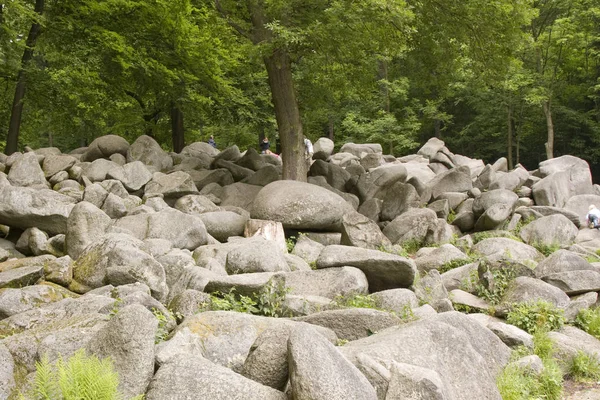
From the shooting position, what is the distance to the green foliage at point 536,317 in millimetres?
7711

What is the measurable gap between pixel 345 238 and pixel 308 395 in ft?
28.6

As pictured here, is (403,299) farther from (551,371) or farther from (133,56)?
(133,56)

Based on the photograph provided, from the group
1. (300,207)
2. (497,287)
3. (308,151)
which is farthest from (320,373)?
Answer: (308,151)

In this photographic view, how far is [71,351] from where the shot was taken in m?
4.65

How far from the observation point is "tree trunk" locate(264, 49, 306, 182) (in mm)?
15297

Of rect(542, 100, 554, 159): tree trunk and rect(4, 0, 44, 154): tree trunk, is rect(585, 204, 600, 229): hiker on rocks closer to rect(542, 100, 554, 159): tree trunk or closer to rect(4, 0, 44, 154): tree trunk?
rect(542, 100, 554, 159): tree trunk

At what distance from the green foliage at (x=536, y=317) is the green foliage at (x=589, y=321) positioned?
539 mm

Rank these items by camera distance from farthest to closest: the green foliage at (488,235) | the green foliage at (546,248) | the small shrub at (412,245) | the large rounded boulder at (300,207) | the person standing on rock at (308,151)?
the person standing on rock at (308,151)
the green foliage at (488,235)
the small shrub at (412,245)
the green foliage at (546,248)
the large rounded boulder at (300,207)

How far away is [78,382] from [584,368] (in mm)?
5521

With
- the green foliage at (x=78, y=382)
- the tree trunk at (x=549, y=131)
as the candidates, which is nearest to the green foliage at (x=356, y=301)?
the green foliage at (x=78, y=382)

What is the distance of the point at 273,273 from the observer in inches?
291

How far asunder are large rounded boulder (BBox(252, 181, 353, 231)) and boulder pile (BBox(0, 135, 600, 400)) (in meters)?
0.03

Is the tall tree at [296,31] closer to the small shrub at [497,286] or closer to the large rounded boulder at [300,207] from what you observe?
the large rounded boulder at [300,207]

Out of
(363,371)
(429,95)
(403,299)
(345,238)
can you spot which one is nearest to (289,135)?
(345,238)
